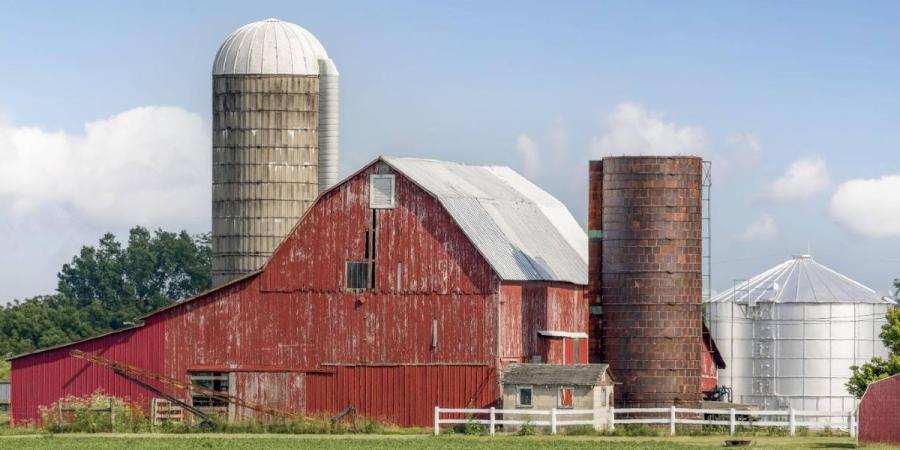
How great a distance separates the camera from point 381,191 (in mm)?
57438

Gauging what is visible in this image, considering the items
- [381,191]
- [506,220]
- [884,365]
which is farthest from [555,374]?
[884,365]

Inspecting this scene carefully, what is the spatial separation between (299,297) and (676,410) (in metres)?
12.3

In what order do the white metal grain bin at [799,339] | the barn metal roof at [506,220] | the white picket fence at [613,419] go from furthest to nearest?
the white metal grain bin at [799,339] → the barn metal roof at [506,220] → the white picket fence at [613,419]

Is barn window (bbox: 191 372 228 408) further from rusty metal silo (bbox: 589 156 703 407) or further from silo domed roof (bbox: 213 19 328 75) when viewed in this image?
silo domed roof (bbox: 213 19 328 75)

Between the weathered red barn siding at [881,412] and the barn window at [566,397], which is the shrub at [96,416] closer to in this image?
the barn window at [566,397]

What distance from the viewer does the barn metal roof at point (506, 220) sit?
189 ft

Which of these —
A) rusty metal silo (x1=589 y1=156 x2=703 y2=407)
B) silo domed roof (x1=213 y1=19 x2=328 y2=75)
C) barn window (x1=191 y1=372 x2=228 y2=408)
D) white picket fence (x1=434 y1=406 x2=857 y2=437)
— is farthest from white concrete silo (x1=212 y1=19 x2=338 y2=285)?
white picket fence (x1=434 y1=406 x2=857 y2=437)

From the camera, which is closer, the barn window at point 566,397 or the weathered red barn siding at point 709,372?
the barn window at point 566,397

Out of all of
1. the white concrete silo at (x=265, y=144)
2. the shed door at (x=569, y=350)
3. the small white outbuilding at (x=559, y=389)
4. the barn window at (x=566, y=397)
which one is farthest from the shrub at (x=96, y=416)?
the shed door at (x=569, y=350)

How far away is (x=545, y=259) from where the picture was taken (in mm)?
61625

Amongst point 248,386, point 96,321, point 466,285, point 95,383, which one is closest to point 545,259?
point 466,285

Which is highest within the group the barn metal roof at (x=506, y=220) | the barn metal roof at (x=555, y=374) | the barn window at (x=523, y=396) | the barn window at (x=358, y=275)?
the barn metal roof at (x=506, y=220)

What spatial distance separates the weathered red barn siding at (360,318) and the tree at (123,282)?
5547cm

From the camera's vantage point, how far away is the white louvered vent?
57312 millimetres
